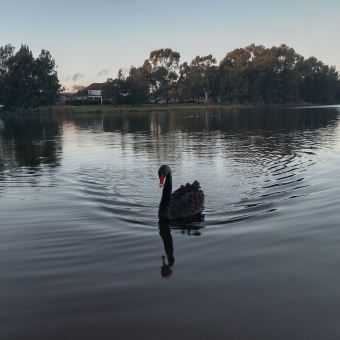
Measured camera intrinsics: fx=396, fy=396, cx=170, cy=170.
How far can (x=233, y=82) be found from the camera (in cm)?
9106

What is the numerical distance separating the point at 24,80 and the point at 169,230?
7954 cm

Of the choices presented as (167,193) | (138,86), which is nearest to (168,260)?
(167,193)

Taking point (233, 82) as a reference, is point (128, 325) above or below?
below

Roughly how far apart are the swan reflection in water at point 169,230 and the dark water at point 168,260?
0.03 meters

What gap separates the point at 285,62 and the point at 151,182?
96.1m

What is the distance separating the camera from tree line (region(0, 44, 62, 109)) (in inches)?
3110

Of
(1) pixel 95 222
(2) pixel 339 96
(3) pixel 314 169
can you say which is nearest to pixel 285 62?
(2) pixel 339 96

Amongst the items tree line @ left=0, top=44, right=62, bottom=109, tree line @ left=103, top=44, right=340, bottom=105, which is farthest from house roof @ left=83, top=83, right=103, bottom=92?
tree line @ left=0, top=44, right=62, bottom=109

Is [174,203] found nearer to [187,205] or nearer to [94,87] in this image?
[187,205]

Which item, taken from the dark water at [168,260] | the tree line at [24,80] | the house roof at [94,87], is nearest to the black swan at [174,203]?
the dark water at [168,260]

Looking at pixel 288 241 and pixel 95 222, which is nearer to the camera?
pixel 288 241

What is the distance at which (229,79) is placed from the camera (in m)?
92.2

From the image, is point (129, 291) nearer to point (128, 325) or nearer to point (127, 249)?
point (128, 325)

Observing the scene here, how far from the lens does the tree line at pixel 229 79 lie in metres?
93.1
